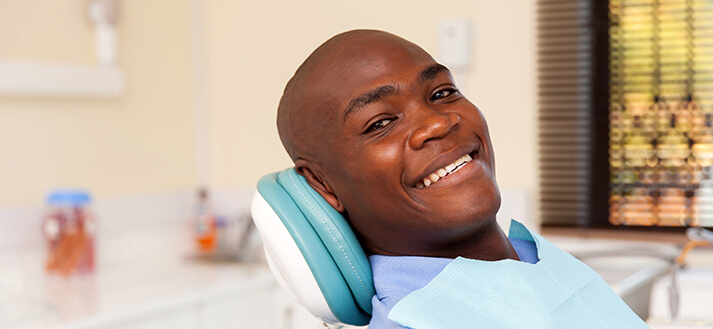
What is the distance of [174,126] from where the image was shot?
2.69 meters

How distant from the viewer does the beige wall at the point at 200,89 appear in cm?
220

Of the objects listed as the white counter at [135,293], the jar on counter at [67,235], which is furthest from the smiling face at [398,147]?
the jar on counter at [67,235]

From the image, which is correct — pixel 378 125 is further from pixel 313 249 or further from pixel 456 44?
pixel 456 44

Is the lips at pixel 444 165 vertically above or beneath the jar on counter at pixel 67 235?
above

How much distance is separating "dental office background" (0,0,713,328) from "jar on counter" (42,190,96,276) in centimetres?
5

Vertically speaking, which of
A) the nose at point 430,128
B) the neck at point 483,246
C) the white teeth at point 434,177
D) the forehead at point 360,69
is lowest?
the neck at point 483,246

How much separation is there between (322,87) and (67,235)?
1412mm

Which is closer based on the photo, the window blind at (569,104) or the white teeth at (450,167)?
the white teeth at (450,167)

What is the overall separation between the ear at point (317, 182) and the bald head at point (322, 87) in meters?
0.01

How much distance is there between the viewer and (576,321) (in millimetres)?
877

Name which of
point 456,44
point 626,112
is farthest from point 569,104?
point 456,44

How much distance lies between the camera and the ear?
95cm

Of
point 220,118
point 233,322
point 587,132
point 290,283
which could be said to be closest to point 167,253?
point 220,118

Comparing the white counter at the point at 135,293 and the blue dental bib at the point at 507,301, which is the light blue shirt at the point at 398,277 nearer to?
the blue dental bib at the point at 507,301
